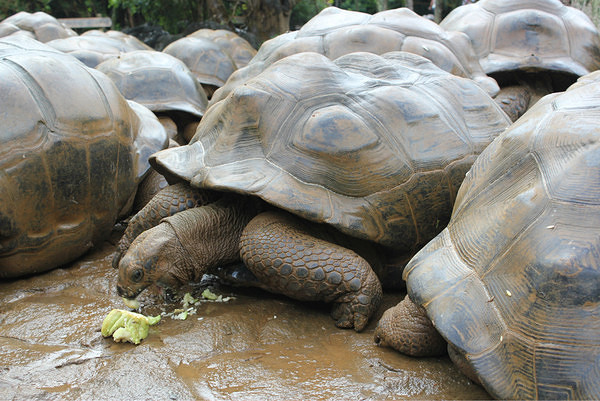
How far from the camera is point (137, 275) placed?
2.32 metres

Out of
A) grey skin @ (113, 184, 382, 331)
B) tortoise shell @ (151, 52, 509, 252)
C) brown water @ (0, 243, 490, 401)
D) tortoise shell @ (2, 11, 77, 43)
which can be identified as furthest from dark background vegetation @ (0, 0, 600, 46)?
brown water @ (0, 243, 490, 401)

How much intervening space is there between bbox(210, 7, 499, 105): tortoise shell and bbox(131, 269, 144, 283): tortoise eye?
180cm

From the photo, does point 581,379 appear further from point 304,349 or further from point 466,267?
point 304,349

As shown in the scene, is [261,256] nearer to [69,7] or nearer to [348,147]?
[348,147]

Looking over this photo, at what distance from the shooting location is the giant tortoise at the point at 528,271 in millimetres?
1542

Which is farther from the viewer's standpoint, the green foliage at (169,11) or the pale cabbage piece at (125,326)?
the green foliage at (169,11)

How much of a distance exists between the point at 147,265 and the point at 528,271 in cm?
150

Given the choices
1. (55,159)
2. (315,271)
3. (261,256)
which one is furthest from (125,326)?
(55,159)

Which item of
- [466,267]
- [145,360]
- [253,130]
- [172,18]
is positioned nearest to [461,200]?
[466,267]

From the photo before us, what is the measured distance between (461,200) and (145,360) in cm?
133

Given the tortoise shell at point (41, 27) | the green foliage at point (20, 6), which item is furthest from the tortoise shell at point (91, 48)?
the green foliage at point (20, 6)

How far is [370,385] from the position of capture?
1.86 m

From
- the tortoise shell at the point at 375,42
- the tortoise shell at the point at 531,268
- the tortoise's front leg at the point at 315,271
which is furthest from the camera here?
the tortoise shell at the point at 375,42

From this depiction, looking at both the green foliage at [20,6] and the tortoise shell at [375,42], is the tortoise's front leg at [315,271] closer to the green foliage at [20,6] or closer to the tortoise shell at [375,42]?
the tortoise shell at [375,42]
